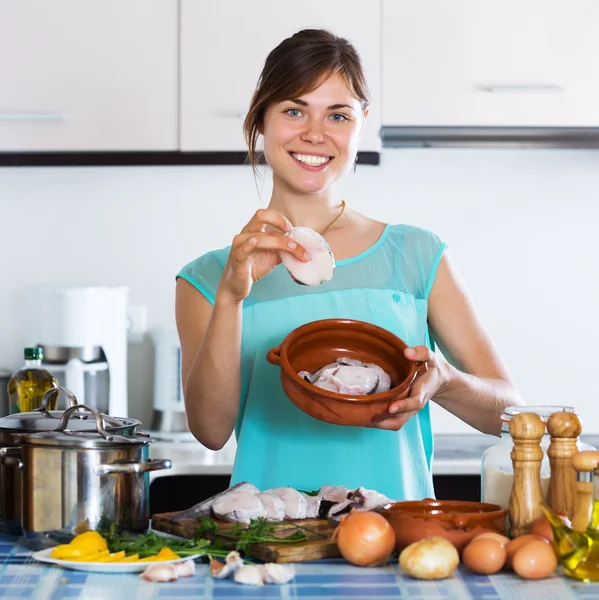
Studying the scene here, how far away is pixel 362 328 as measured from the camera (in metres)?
1.45

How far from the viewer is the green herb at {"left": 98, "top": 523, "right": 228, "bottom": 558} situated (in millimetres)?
1103

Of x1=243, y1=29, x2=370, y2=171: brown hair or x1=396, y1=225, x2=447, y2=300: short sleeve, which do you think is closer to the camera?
x1=243, y1=29, x2=370, y2=171: brown hair

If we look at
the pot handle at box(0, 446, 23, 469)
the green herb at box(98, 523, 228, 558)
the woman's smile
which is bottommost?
the green herb at box(98, 523, 228, 558)

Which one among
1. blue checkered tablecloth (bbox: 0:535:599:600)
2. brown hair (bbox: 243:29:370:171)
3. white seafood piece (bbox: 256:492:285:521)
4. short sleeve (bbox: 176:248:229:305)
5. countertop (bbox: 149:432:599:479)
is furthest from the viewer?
countertop (bbox: 149:432:599:479)

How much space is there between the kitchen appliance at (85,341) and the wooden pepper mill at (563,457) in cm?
165

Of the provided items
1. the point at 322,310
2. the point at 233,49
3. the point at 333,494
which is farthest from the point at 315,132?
the point at 233,49

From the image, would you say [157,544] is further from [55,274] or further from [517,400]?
[55,274]

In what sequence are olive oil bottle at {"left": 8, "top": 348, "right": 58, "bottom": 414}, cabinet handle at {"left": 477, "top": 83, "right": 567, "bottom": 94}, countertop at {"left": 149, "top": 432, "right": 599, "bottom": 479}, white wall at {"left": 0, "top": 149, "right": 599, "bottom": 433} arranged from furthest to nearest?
white wall at {"left": 0, "top": 149, "right": 599, "bottom": 433} < cabinet handle at {"left": 477, "top": 83, "right": 567, "bottom": 94} < countertop at {"left": 149, "top": 432, "right": 599, "bottom": 479} < olive oil bottle at {"left": 8, "top": 348, "right": 58, "bottom": 414}

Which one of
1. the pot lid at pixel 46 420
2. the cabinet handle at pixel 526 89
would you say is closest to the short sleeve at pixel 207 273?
the pot lid at pixel 46 420

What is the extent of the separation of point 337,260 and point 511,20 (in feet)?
3.72

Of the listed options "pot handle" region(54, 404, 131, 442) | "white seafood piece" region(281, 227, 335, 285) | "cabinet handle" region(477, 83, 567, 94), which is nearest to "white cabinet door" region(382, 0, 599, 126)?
"cabinet handle" region(477, 83, 567, 94)

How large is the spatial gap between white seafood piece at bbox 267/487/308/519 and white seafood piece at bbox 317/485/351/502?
1.5 inches

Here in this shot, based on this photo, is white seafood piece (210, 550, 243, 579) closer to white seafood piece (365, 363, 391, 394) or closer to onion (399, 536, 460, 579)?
onion (399, 536, 460, 579)

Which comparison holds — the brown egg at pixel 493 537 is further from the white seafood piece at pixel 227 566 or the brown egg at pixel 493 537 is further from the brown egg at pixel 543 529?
the white seafood piece at pixel 227 566
